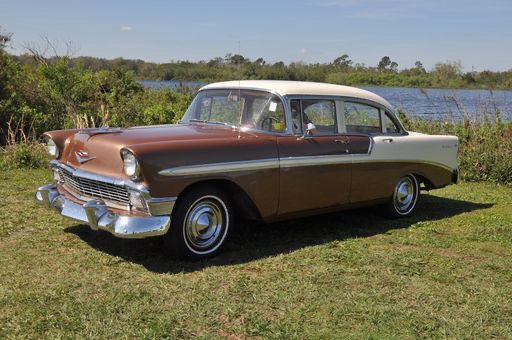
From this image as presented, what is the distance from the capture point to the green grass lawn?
363 centimetres

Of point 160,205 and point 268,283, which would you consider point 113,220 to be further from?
point 268,283

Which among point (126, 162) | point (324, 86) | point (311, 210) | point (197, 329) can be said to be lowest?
point (197, 329)

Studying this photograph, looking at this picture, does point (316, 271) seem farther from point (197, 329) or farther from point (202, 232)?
point (197, 329)

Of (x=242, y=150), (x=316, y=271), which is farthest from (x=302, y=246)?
(x=242, y=150)

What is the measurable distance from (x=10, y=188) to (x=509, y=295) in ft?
21.0

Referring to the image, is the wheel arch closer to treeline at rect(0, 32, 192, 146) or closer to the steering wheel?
the steering wheel

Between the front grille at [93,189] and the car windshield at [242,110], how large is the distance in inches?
59.0

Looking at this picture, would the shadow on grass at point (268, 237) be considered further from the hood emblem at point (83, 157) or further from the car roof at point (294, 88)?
the car roof at point (294, 88)

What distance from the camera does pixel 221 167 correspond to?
15.9 feet

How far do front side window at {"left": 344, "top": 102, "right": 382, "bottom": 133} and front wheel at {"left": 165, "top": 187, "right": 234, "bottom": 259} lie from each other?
6.56ft

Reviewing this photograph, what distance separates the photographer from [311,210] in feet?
18.7

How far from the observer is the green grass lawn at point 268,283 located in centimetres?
363

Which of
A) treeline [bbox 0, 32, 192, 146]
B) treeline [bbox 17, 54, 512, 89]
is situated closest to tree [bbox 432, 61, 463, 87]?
treeline [bbox 17, 54, 512, 89]

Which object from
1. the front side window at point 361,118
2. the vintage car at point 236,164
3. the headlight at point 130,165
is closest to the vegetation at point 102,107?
the vintage car at point 236,164
